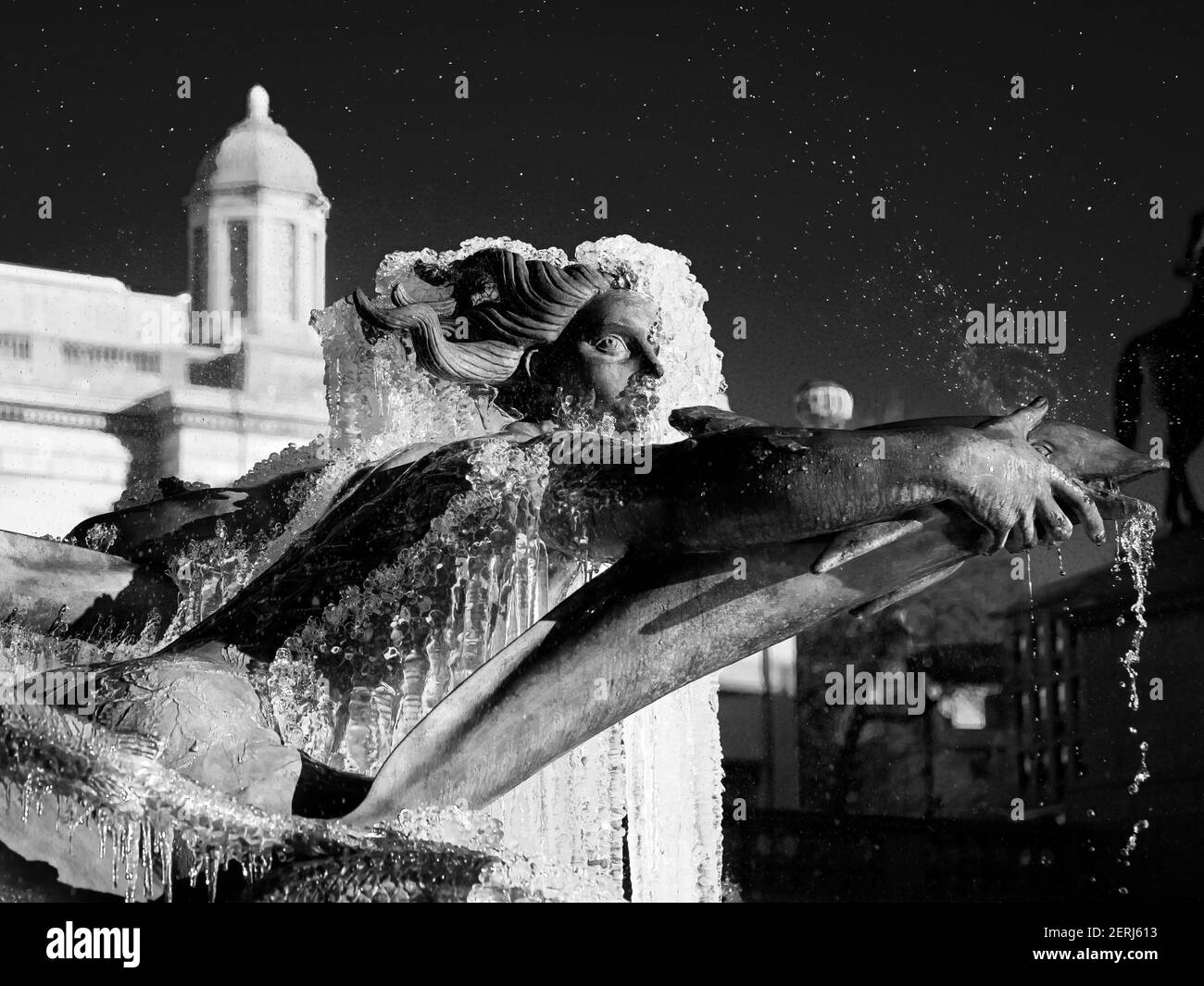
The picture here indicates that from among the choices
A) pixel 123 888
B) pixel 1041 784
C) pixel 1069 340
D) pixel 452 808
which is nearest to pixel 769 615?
pixel 452 808

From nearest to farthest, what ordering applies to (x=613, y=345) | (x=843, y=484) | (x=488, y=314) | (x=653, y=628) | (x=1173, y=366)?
(x=843, y=484), (x=653, y=628), (x=613, y=345), (x=488, y=314), (x=1173, y=366)

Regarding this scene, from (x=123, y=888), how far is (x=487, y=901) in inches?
18.8

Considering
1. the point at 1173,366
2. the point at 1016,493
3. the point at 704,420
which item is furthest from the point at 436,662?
the point at 1173,366

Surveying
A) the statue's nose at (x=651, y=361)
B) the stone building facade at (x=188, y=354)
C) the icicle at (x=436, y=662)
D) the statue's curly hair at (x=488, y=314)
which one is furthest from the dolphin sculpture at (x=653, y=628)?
the stone building facade at (x=188, y=354)

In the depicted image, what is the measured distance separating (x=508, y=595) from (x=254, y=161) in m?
2.69

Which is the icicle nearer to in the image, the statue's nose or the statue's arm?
the statue's arm

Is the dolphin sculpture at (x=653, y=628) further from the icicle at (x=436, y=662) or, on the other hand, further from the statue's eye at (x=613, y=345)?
the statue's eye at (x=613, y=345)

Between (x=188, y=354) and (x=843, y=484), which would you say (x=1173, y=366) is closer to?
(x=188, y=354)

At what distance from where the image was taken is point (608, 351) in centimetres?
296

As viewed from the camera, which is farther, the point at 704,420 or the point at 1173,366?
the point at 1173,366

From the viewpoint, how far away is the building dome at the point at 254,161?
5.03 m

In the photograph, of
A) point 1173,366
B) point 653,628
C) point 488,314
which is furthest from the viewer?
point 1173,366

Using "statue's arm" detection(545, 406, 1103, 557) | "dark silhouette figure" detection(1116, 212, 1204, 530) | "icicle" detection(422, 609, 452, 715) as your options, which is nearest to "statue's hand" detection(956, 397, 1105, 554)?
"statue's arm" detection(545, 406, 1103, 557)

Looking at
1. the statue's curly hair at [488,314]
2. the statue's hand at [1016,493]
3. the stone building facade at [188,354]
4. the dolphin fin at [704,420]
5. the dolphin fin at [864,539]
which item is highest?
the stone building facade at [188,354]
